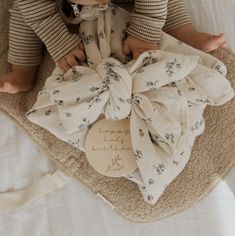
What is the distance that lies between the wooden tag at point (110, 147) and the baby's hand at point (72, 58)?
0.38 ft

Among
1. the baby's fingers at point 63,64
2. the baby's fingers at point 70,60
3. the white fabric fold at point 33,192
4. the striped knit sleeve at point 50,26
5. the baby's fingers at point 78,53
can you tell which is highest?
the striped knit sleeve at point 50,26

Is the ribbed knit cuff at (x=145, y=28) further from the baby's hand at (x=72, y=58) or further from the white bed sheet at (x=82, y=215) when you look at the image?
the white bed sheet at (x=82, y=215)

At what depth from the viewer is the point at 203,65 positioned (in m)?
0.79

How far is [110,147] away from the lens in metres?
0.79

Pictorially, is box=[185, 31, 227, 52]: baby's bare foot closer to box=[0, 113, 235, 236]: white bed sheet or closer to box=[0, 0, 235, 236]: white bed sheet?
box=[0, 0, 235, 236]: white bed sheet

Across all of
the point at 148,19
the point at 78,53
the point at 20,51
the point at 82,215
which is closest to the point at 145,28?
the point at 148,19

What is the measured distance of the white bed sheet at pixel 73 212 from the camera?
0.84m

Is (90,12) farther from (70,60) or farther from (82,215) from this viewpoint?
(82,215)

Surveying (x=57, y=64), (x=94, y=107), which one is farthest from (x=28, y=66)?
(x=94, y=107)

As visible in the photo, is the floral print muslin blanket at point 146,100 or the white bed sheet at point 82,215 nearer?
the floral print muslin blanket at point 146,100

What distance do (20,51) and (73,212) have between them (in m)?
0.32

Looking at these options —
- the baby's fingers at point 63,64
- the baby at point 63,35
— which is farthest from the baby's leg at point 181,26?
the baby's fingers at point 63,64

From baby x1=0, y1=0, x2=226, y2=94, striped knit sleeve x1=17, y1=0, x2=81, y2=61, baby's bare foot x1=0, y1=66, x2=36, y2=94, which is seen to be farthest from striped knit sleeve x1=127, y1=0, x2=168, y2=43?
baby's bare foot x1=0, y1=66, x2=36, y2=94

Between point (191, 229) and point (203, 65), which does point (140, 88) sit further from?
point (191, 229)
